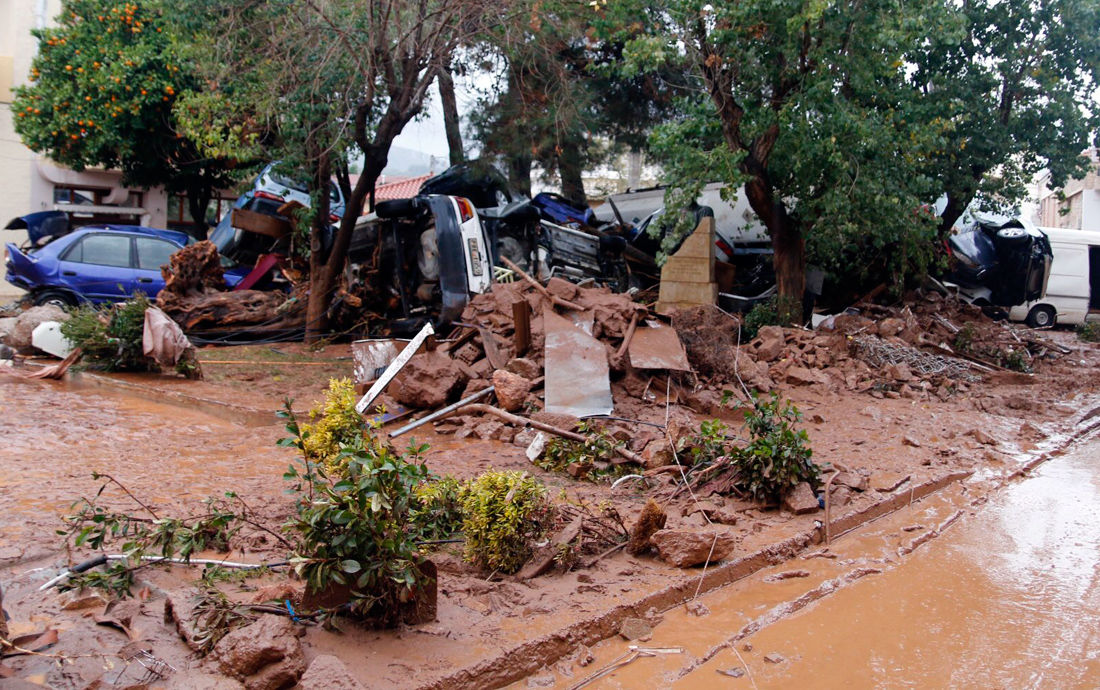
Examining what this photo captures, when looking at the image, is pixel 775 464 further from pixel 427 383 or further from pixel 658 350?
pixel 427 383

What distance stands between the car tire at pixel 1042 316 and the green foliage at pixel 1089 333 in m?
1.03

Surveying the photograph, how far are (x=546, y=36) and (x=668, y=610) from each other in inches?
401

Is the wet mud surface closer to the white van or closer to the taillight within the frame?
the taillight

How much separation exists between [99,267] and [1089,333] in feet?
60.5

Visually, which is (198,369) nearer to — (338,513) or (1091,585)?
(338,513)

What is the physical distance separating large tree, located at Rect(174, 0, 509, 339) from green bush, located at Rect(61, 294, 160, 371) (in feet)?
8.22

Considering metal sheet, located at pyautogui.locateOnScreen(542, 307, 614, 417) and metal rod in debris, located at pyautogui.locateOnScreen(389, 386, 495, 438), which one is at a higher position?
metal sheet, located at pyautogui.locateOnScreen(542, 307, 614, 417)

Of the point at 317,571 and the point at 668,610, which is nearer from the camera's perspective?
the point at 317,571

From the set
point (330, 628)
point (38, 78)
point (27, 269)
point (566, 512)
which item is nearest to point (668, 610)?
point (566, 512)

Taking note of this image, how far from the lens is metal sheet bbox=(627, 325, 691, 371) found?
26.4 feet

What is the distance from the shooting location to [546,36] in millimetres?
12359

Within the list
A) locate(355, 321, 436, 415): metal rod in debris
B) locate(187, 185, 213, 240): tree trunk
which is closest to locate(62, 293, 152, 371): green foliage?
locate(355, 321, 436, 415): metal rod in debris

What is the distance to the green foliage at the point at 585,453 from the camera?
20.0 feet

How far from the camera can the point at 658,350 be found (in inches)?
→ 325
